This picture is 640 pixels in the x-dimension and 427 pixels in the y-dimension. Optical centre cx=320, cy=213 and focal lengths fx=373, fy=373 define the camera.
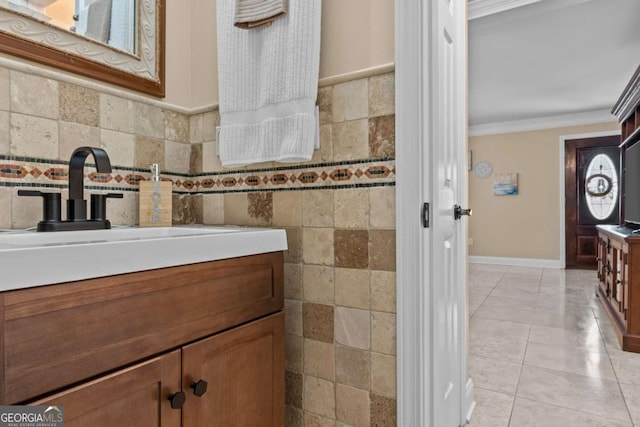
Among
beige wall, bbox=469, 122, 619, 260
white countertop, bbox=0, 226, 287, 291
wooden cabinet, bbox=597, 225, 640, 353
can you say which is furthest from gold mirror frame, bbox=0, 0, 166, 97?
beige wall, bbox=469, 122, 619, 260

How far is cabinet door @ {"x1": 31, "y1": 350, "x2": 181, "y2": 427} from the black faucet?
52 centimetres

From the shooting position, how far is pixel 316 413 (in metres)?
1.27

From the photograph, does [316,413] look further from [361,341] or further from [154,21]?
[154,21]

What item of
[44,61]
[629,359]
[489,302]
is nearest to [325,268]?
[44,61]

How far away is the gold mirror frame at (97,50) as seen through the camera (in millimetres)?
1040

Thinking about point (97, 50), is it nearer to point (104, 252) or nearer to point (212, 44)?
point (212, 44)

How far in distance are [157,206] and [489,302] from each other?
3.36 m

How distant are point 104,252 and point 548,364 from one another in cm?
248

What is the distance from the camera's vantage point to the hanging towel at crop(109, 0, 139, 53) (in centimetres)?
129

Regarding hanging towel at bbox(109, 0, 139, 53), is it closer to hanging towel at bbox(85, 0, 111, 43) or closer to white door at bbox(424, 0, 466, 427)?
hanging towel at bbox(85, 0, 111, 43)

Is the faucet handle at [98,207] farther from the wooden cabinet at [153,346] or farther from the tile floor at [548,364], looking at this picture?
the tile floor at [548,364]

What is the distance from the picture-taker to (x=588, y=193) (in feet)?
18.5

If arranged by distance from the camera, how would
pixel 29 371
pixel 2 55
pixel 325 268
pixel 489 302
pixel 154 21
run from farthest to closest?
pixel 489 302, pixel 154 21, pixel 325 268, pixel 2 55, pixel 29 371

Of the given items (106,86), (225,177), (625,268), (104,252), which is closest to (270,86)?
(225,177)
